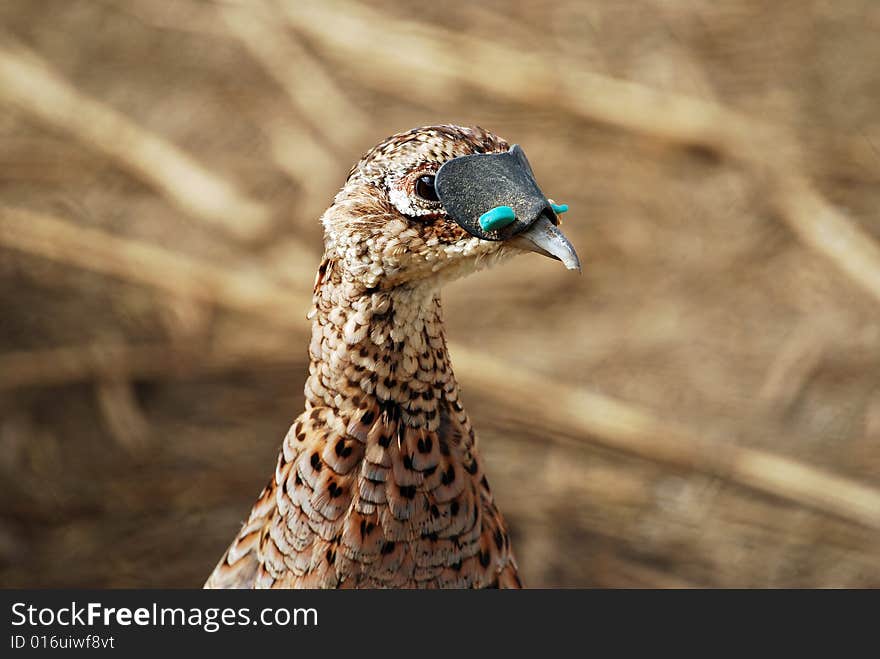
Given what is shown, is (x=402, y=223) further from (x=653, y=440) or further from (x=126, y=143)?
(x=126, y=143)

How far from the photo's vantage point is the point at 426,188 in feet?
6.07

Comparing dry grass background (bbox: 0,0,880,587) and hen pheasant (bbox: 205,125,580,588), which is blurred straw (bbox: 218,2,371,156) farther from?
hen pheasant (bbox: 205,125,580,588)

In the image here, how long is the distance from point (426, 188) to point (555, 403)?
7.82 feet

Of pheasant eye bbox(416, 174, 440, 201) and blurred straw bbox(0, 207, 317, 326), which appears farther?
blurred straw bbox(0, 207, 317, 326)

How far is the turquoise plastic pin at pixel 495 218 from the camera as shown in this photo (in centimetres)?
180

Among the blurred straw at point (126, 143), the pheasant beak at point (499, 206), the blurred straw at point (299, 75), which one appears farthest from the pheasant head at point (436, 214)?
the blurred straw at point (299, 75)

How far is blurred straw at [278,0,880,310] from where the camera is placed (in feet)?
15.8

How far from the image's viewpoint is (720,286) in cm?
482

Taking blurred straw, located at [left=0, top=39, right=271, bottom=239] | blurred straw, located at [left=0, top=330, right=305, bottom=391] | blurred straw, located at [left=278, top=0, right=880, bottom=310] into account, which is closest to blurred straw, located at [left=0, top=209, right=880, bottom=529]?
blurred straw, located at [left=0, top=330, right=305, bottom=391]

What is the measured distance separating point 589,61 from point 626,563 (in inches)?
97.7

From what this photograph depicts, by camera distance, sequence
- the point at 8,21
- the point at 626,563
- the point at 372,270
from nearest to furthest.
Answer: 1. the point at 372,270
2. the point at 626,563
3. the point at 8,21

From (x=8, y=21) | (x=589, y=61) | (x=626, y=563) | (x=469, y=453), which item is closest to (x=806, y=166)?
(x=589, y=61)

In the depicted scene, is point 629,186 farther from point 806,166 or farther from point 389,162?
point 389,162

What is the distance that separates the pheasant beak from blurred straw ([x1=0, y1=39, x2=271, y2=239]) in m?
3.01
